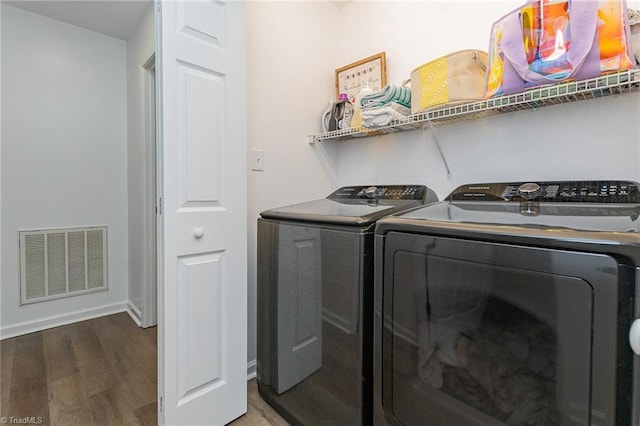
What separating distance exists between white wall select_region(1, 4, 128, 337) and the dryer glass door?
9.16 ft

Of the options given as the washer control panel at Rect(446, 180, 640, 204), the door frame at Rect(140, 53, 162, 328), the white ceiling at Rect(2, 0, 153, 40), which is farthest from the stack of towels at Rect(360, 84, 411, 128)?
the white ceiling at Rect(2, 0, 153, 40)

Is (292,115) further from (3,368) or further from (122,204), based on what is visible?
(3,368)

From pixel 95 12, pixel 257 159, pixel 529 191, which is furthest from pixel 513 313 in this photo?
pixel 95 12

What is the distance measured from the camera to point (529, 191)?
4.05ft

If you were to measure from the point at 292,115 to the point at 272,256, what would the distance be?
3.18 ft

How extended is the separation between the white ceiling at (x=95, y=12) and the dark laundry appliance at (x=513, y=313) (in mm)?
2846

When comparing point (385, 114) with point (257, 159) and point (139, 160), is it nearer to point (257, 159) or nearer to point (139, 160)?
point (257, 159)

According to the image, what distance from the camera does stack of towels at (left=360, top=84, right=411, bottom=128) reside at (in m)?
1.53

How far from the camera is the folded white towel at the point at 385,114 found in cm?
153

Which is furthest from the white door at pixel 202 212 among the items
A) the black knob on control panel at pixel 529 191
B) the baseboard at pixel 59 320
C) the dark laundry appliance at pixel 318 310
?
the baseboard at pixel 59 320

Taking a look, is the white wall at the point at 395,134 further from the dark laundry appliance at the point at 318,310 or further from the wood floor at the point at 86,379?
the wood floor at the point at 86,379

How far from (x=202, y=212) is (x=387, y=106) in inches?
41.0

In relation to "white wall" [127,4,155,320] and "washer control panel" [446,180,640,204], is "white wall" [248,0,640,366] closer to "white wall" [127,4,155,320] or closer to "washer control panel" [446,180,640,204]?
"washer control panel" [446,180,640,204]

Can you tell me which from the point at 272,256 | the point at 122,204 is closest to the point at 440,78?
the point at 272,256
